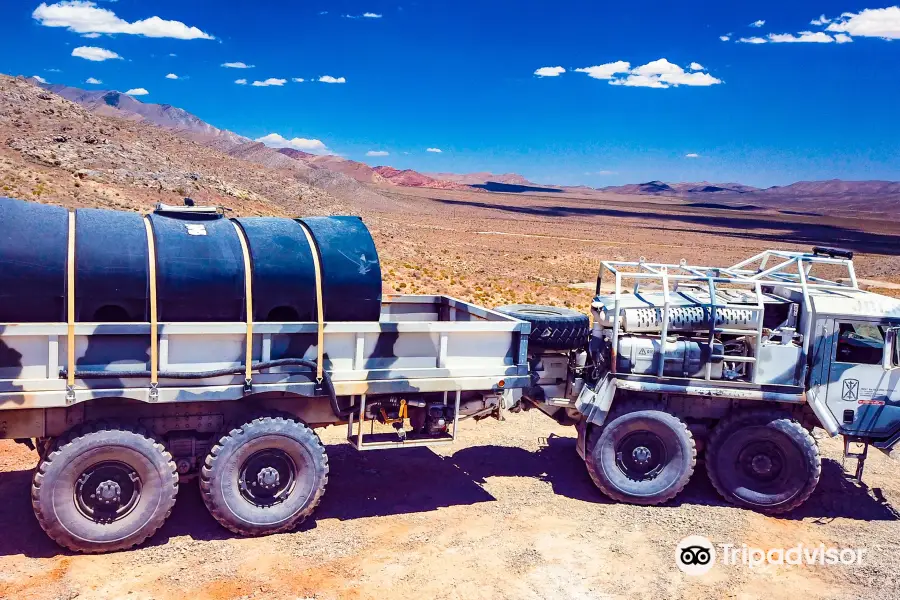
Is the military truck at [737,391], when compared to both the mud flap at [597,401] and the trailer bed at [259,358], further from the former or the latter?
the trailer bed at [259,358]

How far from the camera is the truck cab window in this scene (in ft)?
29.4

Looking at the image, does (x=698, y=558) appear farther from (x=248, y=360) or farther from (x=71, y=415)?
(x=71, y=415)

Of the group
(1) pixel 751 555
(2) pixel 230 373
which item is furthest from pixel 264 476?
(1) pixel 751 555

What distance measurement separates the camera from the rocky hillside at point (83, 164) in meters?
33.1

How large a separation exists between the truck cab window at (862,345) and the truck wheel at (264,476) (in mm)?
6069

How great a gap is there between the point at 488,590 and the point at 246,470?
2.62m

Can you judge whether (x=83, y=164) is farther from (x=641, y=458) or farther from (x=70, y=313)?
(x=641, y=458)

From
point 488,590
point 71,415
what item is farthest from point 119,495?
point 488,590

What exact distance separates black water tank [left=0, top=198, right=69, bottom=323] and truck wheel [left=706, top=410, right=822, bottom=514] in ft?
23.7

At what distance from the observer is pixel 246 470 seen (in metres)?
7.63

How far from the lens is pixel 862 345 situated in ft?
29.5

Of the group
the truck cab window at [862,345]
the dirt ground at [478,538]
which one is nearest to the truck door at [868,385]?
the truck cab window at [862,345]

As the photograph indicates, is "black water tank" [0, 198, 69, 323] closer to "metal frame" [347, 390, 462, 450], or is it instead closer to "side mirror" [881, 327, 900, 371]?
"metal frame" [347, 390, 462, 450]

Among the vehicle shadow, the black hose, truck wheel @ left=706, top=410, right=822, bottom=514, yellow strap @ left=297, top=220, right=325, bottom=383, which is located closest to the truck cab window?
truck wheel @ left=706, top=410, right=822, bottom=514
